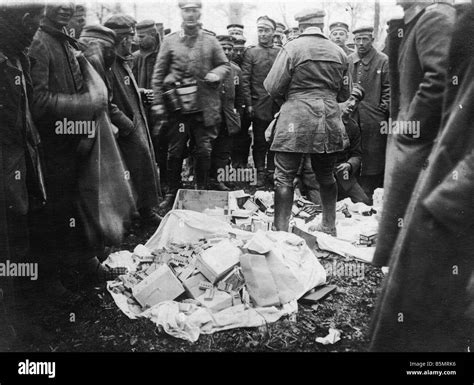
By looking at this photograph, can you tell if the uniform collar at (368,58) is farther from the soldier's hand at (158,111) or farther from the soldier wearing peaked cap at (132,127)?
the soldier wearing peaked cap at (132,127)

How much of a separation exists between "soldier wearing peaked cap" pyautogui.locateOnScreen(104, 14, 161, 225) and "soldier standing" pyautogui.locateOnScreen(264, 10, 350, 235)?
101cm

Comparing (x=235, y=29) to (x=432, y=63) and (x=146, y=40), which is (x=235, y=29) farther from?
(x=432, y=63)

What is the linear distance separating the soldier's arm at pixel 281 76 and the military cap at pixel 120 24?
1.16m

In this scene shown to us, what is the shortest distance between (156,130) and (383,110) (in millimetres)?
1812

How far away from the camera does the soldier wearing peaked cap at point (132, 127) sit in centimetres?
389

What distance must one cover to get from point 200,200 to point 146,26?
1.41 metres

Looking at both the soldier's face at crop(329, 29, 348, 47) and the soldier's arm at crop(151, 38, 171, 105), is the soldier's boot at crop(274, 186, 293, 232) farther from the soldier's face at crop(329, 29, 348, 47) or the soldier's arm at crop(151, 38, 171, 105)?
the soldier's face at crop(329, 29, 348, 47)

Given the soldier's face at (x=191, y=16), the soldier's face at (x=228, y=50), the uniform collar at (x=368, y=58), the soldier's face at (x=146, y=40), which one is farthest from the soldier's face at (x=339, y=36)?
the soldier's face at (x=146, y=40)

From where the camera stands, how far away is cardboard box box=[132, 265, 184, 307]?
3.43 metres

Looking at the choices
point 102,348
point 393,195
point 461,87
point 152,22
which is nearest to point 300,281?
point 393,195

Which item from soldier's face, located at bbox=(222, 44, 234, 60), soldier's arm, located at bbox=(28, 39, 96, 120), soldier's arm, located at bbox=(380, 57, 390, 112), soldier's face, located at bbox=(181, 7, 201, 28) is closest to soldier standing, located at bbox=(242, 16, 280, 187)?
soldier's face, located at bbox=(222, 44, 234, 60)

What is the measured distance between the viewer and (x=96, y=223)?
367cm

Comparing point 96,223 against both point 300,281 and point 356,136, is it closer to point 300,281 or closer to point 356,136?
point 300,281

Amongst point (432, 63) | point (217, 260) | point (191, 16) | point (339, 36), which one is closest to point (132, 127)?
point (191, 16)
